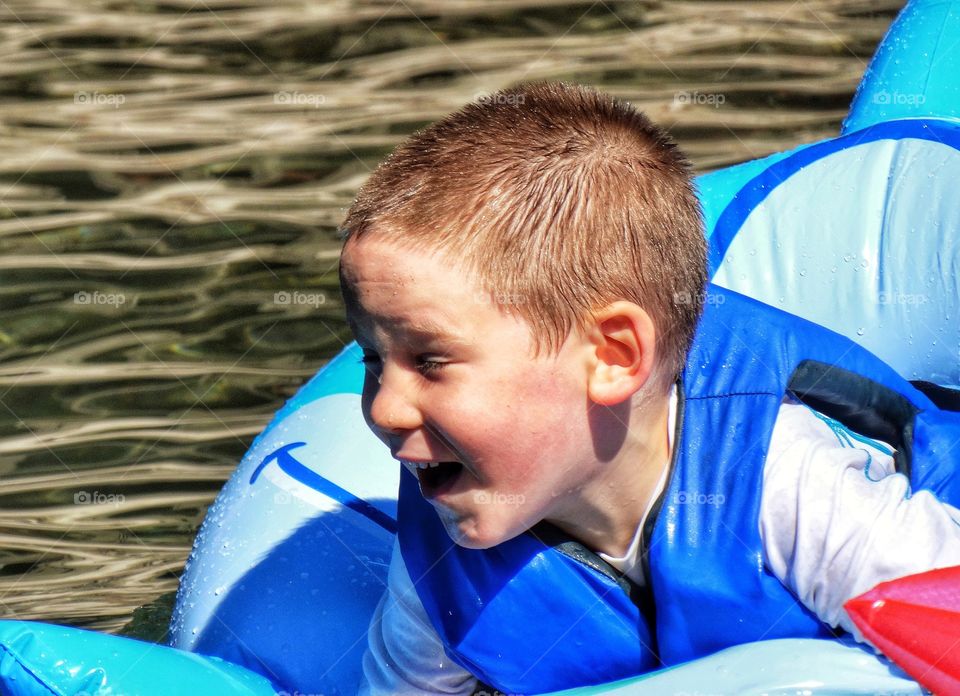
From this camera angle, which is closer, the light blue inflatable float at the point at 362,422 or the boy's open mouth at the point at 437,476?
the boy's open mouth at the point at 437,476

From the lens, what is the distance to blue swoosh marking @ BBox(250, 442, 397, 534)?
169 cm

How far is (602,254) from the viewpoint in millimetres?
1194

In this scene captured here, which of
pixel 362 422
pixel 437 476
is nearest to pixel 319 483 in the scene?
pixel 362 422

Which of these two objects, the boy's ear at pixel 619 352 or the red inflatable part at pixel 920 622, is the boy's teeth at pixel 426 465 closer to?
the boy's ear at pixel 619 352

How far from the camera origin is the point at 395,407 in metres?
1.18

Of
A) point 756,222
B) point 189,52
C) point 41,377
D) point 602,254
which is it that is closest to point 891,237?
point 756,222

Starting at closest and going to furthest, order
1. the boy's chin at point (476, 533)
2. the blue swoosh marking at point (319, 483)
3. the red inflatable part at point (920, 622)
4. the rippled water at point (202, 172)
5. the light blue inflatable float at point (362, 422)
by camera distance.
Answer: the red inflatable part at point (920, 622) → the boy's chin at point (476, 533) → the light blue inflatable float at point (362, 422) → the blue swoosh marking at point (319, 483) → the rippled water at point (202, 172)

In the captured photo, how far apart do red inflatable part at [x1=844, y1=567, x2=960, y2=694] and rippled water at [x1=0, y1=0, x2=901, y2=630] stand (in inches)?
52.2

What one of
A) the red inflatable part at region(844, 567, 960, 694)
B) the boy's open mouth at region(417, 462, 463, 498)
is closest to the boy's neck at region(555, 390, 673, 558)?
the boy's open mouth at region(417, 462, 463, 498)

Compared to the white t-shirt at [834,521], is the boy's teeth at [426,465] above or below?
above

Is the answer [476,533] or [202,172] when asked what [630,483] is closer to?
[476,533]

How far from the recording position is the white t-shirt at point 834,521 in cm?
118

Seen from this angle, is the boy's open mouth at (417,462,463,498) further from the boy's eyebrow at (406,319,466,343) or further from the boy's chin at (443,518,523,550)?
the boy's eyebrow at (406,319,466,343)

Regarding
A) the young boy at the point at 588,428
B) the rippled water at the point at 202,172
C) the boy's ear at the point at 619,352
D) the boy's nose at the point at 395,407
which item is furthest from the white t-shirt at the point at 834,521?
the rippled water at the point at 202,172
